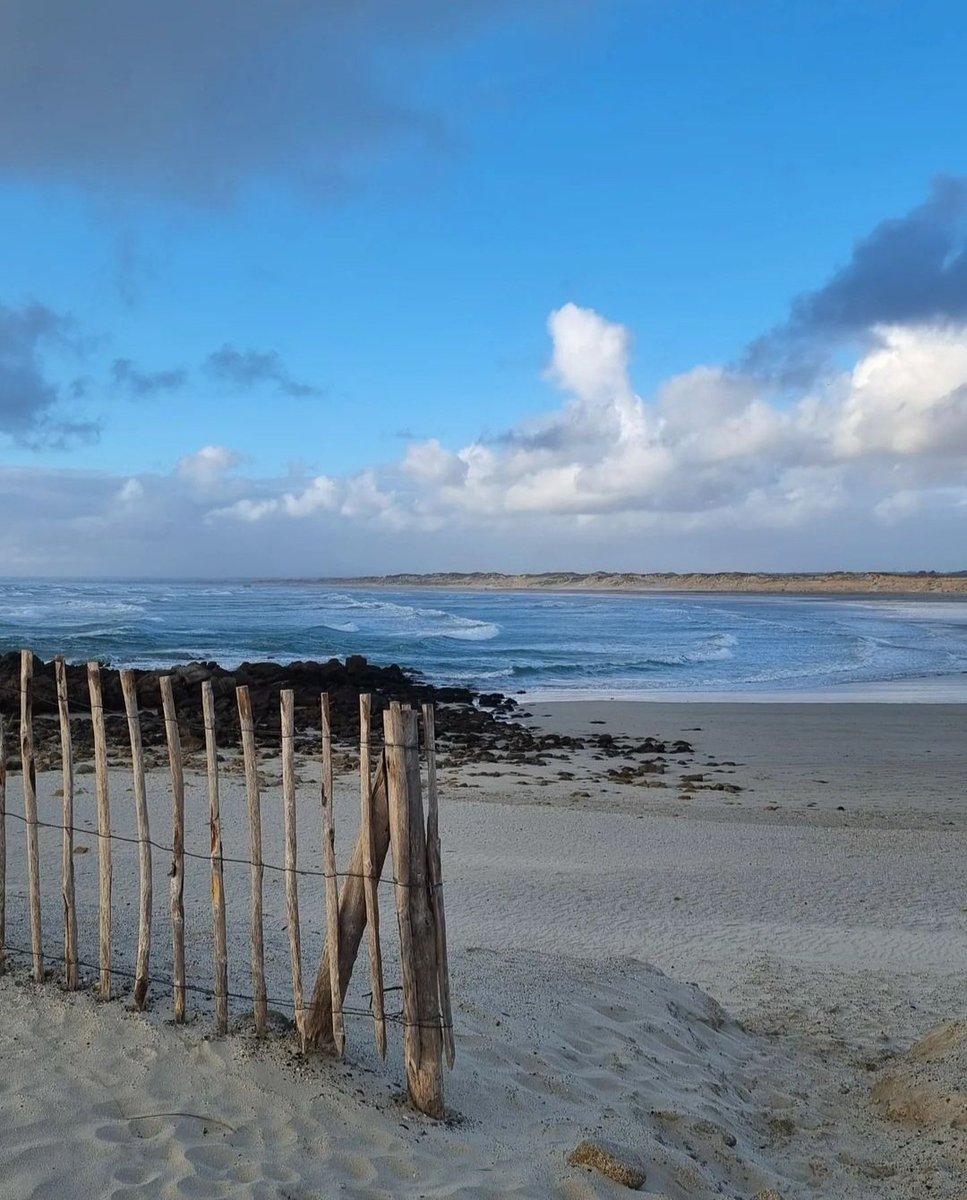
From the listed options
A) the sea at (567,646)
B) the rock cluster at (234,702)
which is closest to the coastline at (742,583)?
the sea at (567,646)

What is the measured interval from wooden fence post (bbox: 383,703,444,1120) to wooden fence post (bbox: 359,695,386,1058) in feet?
0.35

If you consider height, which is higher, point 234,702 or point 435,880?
point 435,880

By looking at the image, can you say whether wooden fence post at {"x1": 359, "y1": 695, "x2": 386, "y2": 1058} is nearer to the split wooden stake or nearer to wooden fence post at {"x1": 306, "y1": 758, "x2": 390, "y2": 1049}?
wooden fence post at {"x1": 306, "y1": 758, "x2": 390, "y2": 1049}

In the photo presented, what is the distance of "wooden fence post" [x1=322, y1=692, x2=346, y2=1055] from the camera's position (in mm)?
4301

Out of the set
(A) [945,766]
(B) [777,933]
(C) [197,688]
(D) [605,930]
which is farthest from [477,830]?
(C) [197,688]

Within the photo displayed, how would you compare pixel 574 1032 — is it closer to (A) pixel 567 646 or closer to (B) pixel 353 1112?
(B) pixel 353 1112

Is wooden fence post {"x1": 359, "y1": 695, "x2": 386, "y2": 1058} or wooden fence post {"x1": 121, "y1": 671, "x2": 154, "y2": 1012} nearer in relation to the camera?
wooden fence post {"x1": 359, "y1": 695, "x2": 386, "y2": 1058}

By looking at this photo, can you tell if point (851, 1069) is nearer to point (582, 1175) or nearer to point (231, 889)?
point (582, 1175)

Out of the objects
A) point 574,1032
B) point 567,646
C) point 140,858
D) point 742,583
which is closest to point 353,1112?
point 140,858

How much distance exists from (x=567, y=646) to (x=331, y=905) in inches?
1328

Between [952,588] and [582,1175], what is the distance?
111 m

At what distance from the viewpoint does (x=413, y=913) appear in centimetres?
423

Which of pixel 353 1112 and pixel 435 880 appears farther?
pixel 435 880

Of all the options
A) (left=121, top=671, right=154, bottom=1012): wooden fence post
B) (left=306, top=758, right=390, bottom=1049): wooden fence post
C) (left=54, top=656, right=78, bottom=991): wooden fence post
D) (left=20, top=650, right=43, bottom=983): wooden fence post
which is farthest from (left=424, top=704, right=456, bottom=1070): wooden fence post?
(left=20, top=650, right=43, bottom=983): wooden fence post
